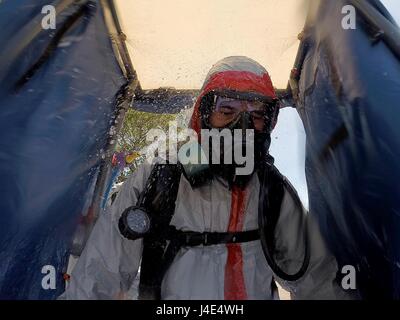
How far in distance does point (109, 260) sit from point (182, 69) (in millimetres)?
1569

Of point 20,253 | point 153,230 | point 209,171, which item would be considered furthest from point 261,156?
point 20,253

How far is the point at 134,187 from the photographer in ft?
5.89

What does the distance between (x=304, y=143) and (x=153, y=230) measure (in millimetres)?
1024

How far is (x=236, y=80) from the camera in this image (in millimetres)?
1987

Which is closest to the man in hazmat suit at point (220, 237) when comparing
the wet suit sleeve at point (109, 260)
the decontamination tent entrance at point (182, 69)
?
the wet suit sleeve at point (109, 260)

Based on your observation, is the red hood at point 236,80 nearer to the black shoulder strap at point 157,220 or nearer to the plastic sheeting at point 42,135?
the black shoulder strap at point 157,220

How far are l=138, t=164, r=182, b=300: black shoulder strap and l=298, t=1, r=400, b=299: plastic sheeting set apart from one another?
0.71m

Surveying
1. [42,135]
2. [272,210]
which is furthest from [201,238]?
[42,135]

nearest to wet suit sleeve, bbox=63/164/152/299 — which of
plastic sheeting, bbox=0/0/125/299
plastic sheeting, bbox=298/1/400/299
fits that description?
plastic sheeting, bbox=0/0/125/299

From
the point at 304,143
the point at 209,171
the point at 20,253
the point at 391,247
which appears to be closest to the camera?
the point at 391,247

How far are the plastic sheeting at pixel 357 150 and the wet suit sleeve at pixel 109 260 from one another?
849mm

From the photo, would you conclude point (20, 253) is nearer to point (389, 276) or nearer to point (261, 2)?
point (389, 276)

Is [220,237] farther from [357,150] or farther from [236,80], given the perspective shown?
[236,80]
